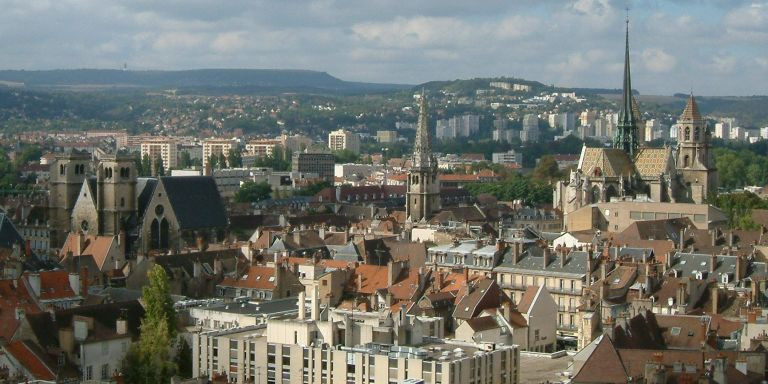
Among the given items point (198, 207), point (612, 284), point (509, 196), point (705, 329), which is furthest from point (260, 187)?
point (705, 329)

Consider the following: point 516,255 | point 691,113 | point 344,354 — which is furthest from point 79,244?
point 691,113

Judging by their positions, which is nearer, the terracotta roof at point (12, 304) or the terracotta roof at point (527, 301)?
the terracotta roof at point (12, 304)

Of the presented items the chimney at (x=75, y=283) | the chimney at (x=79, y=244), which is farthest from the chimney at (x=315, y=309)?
the chimney at (x=79, y=244)

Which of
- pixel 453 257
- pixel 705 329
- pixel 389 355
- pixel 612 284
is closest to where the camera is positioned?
pixel 389 355

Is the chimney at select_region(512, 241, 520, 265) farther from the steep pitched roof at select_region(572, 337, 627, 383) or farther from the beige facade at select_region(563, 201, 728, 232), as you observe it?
the beige facade at select_region(563, 201, 728, 232)

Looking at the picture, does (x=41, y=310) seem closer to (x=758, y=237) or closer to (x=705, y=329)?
(x=705, y=329)

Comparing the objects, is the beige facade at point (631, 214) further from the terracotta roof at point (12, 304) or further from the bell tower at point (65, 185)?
the terracotta roof at point (12, 304)
